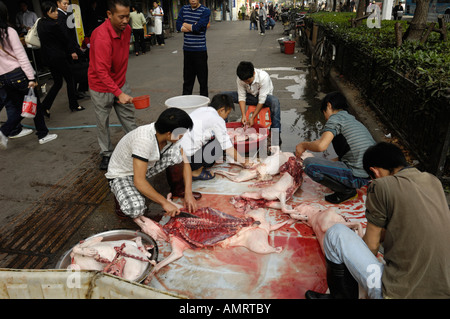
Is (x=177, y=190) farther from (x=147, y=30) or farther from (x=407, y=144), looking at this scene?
(x=147, y=30)

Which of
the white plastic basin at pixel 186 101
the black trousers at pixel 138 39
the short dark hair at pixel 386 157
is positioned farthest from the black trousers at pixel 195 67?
the black trousers at pixel 138 39

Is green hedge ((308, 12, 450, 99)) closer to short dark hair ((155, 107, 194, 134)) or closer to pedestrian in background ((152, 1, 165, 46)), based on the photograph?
short dark hair ((155, 107, 194, 134))

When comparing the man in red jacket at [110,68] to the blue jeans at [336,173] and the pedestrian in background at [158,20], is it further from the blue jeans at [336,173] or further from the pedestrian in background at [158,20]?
the pedestrian in background at [158,20]

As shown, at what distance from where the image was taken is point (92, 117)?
256 inches

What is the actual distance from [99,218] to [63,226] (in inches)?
14.1

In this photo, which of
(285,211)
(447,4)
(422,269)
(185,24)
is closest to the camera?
(422,269)

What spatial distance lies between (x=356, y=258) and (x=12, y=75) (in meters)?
5.04

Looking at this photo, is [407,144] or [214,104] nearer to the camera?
[214,104]

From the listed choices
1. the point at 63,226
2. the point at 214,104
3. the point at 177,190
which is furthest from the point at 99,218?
the point at 214,104

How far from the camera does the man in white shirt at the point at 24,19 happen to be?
9.23 metres

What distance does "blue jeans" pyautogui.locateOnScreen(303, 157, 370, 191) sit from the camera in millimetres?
3418

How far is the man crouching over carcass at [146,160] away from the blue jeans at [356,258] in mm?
1516
